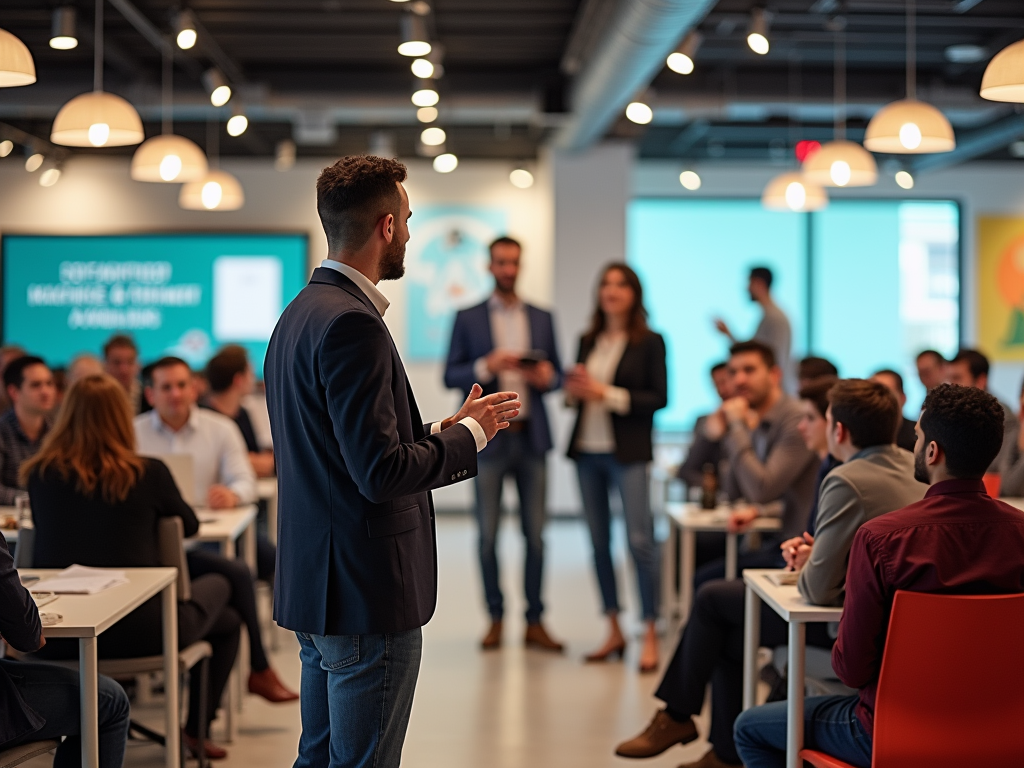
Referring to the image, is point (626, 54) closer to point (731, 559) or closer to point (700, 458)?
point (700, 458)

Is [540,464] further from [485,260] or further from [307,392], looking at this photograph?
[485,260]

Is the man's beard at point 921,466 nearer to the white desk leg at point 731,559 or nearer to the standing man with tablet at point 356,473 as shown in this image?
the standing man with tablet at point 356,473

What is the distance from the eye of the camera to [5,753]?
2.59m

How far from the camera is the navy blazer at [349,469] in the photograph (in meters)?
2.14

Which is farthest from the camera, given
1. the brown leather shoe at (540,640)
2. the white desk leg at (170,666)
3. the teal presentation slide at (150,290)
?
the teal presentation slide at (150,290)

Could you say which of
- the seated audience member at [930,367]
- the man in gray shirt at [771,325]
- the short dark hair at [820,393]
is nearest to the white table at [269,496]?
the short dark hair at [820,393]

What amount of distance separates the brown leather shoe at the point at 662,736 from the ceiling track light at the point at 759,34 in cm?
314

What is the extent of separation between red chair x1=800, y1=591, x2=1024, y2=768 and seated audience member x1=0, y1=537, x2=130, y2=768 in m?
1.87

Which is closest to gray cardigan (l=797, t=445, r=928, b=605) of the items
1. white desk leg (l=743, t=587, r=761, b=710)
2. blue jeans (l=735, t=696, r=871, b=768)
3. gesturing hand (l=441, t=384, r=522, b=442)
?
blue jeans (l=735, t=696, r=871, b=768)

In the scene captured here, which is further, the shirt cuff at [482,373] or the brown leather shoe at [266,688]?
the shirt cuff at [482,373]

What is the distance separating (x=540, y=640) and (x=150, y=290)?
621 cm

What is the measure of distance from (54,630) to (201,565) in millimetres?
1365

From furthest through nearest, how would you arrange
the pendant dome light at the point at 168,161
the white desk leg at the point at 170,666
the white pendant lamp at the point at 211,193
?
1. the white pendant lamp at the point at 211,193
2. the pendant dome light at the point at 168,161
3. the white desk leg at the point at 170,666

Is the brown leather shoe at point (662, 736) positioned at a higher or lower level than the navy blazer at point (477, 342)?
lower
